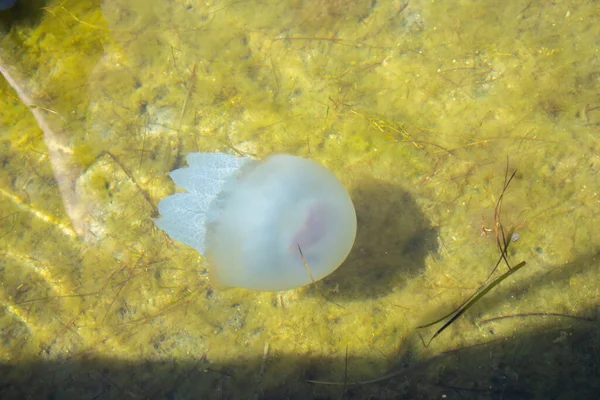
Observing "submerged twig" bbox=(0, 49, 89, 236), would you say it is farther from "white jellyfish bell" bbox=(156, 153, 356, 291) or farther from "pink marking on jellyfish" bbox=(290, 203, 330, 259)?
"pink marking on jellyfish" bbox=(290, 203, 330, 259)

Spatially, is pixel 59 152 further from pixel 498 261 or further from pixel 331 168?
pixel 498 261

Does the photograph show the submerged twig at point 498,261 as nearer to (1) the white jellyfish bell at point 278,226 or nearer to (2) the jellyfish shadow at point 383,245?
(2) the jellyfish shadow at point 383,245

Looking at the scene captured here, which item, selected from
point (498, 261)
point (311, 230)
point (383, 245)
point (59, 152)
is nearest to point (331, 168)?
point (383, 245)

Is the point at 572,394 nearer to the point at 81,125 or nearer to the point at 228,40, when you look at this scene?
the point at 228,40

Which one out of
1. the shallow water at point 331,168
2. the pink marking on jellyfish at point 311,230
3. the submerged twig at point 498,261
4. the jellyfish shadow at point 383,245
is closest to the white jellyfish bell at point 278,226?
the pink marking on jellyfish at point 311,230

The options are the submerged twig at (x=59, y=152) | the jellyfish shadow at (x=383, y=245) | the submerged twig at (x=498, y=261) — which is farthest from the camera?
the submerged twig at (x=59, y=152)

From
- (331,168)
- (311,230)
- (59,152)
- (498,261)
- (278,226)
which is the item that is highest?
(59,152)

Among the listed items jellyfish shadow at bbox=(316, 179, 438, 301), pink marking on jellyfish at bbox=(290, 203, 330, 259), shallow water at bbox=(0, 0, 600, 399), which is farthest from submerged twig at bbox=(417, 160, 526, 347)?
pink marking on jellyfish at bbox=(290, 203, 330, 259)
